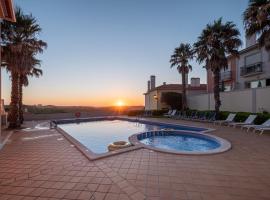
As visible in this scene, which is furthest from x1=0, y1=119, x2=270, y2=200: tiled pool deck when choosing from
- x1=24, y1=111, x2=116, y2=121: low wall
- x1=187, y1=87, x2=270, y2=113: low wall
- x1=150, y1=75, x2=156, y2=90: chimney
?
x1=150, y1=75, x2=156, y2=90: chimney

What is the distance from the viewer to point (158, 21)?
13.9 metres

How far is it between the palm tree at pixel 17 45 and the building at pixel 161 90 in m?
18.0

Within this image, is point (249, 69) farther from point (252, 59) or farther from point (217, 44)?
point (217, 44)

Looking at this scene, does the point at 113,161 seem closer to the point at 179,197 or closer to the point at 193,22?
the point at 179,197

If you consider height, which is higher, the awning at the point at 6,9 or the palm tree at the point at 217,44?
the palm tree at the point at 217,44

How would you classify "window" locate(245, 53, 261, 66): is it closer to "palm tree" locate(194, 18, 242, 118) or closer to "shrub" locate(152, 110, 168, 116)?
"palm tree" locate(194, 18, 242, 118)

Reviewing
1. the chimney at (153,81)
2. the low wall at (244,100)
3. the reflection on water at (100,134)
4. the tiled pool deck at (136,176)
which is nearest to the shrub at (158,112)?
the low wall at (244,100)

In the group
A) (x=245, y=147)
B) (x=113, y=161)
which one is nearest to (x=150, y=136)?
(x=245, y=147)

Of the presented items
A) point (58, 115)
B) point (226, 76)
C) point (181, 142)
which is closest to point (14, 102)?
point (58, 115)

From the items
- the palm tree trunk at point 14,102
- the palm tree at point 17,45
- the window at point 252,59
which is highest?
the window at point 252,59

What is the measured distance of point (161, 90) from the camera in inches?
1131

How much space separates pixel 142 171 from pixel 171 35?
13.6m

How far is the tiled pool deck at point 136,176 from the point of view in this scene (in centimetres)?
341

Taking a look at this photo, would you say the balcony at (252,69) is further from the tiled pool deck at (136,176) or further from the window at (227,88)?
the tiled pool deck at (136,176)
